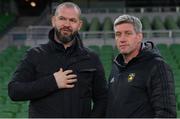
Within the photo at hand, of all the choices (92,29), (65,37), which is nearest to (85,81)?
(65,37)

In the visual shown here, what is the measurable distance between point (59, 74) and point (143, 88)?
1.56ft

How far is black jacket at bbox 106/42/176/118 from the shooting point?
2.47 metres

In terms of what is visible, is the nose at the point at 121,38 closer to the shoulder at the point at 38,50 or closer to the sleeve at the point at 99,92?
the sleeve at the point at 99,92

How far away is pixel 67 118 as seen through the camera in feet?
8.89

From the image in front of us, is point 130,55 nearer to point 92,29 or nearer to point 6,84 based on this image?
point 6,84

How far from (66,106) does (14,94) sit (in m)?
0.30

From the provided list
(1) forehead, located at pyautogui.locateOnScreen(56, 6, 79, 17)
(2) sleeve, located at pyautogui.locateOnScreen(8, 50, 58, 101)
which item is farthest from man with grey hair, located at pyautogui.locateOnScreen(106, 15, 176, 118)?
(2) sleeve, located at pyautogui.locateOnScreen(8, 50, 58, 101)

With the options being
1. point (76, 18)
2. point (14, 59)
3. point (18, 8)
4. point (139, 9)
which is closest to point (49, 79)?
point (76, 18)

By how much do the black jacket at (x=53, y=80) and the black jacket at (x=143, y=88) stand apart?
0.15 metres

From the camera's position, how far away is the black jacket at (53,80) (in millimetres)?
A: 2672

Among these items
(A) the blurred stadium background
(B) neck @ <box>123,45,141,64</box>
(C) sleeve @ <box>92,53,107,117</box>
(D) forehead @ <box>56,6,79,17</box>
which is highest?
(D) forehead @ <box>56,6,79,17</box>

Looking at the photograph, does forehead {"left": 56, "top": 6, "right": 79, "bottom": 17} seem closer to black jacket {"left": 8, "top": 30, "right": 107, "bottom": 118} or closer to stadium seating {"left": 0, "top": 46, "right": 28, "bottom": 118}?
black jacket {"left": 8, "top": 30, "right": 107, "bottom": 118}

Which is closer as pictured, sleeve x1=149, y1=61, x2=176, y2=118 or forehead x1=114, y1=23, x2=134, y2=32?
sleeve x1=149, y1=61, x2=176, y2=118

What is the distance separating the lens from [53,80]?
2678 mm
